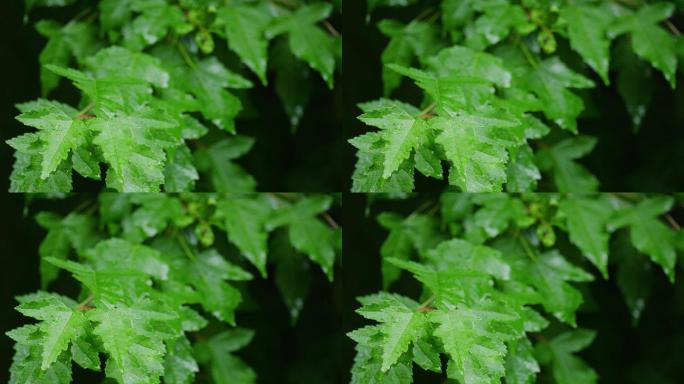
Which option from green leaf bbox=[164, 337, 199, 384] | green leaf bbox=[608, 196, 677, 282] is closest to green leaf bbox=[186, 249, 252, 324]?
A: green leaf bbox=[164, 337, 199, 384]

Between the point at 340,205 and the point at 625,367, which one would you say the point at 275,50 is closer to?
the point at 340,205

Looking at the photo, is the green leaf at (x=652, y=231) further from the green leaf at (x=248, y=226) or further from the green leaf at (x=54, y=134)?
the green leaf at (x=54, y=134)

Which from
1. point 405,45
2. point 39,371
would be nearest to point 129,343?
point 39,371

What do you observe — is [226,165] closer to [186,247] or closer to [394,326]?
[186,247]

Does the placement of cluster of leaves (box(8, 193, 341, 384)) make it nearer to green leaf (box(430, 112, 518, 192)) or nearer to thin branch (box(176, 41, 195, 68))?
thin branch (box(176, 41, 195, 68))

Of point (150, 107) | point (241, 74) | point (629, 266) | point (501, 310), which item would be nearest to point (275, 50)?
point (241, 74)

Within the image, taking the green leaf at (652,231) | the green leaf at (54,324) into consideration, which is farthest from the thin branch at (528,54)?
the green leaf at (54,324)
